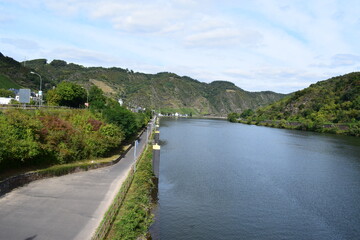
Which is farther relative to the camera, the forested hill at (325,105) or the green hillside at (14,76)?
the green hillside at (14,76)

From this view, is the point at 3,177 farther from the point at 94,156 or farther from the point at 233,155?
the point at 233,155

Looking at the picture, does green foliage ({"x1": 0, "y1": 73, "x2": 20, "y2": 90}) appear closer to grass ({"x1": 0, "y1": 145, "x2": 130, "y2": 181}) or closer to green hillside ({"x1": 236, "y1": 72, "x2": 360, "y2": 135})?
grass ({"x1": 0, "y1": 145, "x2": 130, "y2": 181})

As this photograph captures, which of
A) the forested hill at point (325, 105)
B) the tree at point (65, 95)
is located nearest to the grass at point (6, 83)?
the tree at point (65, 95)

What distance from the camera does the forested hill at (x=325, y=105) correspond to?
439ft

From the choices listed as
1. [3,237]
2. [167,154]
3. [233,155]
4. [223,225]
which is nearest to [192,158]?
[167,154]

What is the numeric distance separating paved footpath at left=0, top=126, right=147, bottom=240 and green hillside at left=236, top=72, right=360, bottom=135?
105033 millimetres

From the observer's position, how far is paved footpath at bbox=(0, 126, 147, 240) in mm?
16547

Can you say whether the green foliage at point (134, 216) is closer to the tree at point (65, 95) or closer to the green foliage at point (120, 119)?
the green foliage at point (120, 119)

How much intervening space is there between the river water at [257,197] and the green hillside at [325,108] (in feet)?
247

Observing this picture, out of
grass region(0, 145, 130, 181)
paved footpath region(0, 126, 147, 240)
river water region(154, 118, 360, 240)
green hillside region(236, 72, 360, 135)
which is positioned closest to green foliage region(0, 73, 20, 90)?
river water region(154, 118, 360, 240)

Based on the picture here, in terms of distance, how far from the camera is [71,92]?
231 feet

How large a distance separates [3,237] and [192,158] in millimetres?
A: 38079

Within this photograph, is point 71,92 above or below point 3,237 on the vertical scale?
above

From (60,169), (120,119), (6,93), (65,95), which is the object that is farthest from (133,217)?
(6,93)
